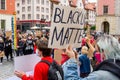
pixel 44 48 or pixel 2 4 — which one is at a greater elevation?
pixel 2 4

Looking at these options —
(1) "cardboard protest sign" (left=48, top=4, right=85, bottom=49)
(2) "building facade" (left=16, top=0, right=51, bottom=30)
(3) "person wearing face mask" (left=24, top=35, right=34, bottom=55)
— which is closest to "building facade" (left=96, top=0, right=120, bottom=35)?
(2) "building facade" (left=16, top=0, right=51, bottom=30)

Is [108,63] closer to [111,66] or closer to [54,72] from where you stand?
[111,66]

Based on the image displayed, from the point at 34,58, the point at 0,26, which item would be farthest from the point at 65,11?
the point at 0,26

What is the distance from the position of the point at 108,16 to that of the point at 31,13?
2805 cm

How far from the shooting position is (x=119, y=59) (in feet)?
→ 8.84

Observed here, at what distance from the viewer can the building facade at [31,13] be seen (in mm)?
76188

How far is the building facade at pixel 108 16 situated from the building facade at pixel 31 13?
21.8m

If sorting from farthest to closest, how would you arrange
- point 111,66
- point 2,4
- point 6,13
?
point 2,4
point 6,13
point 111,66

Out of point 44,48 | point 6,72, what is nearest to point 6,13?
point 6,72

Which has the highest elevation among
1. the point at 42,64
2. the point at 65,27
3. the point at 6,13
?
the point at 6,13

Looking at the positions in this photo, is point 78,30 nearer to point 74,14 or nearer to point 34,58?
point 74,14

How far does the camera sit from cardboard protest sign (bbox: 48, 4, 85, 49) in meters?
4.04

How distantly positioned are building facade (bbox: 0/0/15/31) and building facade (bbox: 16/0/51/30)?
32.6m

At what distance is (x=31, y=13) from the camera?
77.1m
